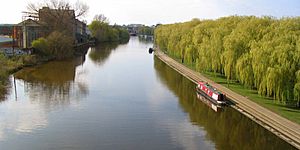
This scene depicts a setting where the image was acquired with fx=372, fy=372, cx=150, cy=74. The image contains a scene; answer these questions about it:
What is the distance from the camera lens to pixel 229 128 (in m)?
20.0

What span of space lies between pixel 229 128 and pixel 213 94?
17.3 ft

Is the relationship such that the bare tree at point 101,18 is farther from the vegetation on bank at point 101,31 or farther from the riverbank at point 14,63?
the riverbank at point 14,63

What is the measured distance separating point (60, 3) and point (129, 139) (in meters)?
57.7

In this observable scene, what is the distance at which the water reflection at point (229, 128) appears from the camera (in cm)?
1745

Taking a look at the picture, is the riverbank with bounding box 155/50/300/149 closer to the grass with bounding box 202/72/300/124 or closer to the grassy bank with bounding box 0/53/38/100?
the grass with bounding box 202/72/300/124

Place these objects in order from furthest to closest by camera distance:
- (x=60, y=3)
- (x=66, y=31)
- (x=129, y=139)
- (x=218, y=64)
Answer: (x=60, y=3) < (x=66, y=31) < (x=218, y=64) < (x=129, y=139)

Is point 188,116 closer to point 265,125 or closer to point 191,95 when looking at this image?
point 265,125

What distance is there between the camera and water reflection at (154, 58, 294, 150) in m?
17.5

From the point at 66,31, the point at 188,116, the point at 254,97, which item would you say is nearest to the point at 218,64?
the point at 254,97

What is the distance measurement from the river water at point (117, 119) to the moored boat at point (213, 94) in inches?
29.7

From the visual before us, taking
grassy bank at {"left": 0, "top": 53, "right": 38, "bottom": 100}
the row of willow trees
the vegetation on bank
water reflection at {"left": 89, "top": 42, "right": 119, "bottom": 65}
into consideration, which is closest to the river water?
grassy bank at {"left": 0, "top": 53, "right": 38, "bottom": 100}

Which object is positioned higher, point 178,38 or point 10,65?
point 178,38

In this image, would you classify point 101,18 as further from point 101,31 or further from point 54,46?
point 54,46

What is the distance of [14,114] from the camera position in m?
21.7
